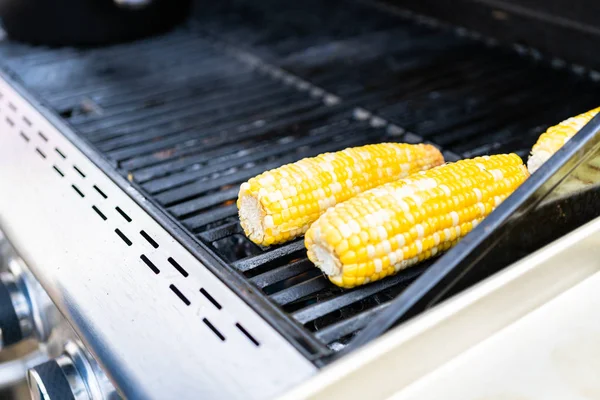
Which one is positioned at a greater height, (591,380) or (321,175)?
(321,175)

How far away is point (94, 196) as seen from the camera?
1558 mm

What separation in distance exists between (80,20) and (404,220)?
1.83 meters

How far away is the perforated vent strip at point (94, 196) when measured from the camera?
1.17 m

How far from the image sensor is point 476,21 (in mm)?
2662

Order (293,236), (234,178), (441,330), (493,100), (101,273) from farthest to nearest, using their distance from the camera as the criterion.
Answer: (493,100) → (234,178) → (293,236) → (101,273) → (441,330)

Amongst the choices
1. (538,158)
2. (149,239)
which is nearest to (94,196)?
(149,239)

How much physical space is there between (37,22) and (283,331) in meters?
2.04

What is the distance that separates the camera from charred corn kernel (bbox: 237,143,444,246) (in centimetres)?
141

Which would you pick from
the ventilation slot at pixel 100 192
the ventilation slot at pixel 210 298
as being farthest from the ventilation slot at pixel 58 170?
the ventilation slot at pixel 210 298

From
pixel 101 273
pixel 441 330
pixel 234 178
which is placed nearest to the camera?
pixel 441 330

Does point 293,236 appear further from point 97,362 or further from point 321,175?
point 97,362

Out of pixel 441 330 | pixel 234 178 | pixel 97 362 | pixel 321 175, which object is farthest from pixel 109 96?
pixel 441 330

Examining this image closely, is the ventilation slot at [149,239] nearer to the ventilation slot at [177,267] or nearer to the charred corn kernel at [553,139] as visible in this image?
the ventilation slot at [177,267]

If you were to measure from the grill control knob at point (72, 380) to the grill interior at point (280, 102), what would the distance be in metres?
0.33
